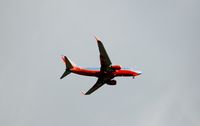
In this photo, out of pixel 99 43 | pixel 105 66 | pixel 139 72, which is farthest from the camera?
pixel 139 72

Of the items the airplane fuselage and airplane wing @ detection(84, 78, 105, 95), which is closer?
the airplane fuselage

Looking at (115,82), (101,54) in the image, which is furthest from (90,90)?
(101,54)

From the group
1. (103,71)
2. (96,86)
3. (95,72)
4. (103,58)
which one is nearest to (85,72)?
(95,72)

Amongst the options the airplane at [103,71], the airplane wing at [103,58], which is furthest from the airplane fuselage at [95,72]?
the airplane wing at [103,58]

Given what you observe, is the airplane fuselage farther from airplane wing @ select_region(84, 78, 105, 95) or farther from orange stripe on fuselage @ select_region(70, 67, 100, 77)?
airplane wing @ select_region(84, 78, 105, 95)

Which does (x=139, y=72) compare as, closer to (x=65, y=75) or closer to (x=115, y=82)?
(x=115, y=82)

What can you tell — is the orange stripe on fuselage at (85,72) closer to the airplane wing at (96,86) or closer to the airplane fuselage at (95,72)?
the airplane fuselage at (95,72)

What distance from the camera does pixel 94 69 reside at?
15900 centimetres

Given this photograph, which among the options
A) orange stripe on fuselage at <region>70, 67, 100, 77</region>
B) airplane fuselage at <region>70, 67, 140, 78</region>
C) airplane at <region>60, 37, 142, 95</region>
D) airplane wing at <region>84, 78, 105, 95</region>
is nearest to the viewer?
airplane at <region>60, 37, 142, 95</region>

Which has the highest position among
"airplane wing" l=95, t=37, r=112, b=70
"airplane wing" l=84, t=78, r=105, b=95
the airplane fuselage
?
"airplane wing" l=95, t=37, r=112, b=70

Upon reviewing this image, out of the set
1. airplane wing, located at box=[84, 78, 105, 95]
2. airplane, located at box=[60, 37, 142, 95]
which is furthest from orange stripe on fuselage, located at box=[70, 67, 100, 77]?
airplane wing, located at box=[84, 78, 105, 95]

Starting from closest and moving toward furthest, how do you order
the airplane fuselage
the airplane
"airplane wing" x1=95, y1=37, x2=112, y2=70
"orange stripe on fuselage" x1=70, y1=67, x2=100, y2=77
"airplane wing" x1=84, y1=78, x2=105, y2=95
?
"airplane wing" x1=95, y1=37, x2=112, y2=70 < the airplane < the airplane fuselage < "orange stripe on fuselage" x1=70, y1=67, x2=100, y2=77 < "airplane wing" x1=84, y1=78, x2=105, y2=95

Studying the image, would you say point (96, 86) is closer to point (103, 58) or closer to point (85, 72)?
point (85, 72)

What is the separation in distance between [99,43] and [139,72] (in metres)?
23.5
